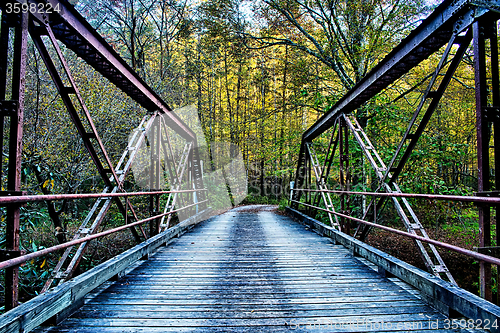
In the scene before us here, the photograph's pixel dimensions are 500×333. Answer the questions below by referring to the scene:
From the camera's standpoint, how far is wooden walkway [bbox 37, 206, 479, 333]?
2154 millimetres

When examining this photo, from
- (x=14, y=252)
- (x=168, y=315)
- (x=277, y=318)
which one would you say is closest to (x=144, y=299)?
(x=168, y=315)

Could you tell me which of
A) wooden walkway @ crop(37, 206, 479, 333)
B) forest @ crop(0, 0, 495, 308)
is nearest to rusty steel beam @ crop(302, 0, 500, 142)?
forest @ crop(0, 0, 495, 308)

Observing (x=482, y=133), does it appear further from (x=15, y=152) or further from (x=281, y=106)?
(x=281, y=106)

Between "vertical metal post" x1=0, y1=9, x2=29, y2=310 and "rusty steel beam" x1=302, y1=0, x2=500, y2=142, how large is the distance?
4232mm

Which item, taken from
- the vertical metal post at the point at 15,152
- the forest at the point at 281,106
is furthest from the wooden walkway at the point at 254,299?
the forest at the point at 281,106

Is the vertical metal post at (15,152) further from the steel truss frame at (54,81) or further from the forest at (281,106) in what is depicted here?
the forest at (281,106)

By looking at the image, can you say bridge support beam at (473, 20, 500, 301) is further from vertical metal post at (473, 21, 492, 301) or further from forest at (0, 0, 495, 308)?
forest at (0, 0, 495, 308)

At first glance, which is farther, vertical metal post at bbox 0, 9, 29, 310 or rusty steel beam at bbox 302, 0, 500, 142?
rusty steel beam at bbox 302, 0, 500, 142

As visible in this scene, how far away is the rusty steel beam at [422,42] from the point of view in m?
2.74

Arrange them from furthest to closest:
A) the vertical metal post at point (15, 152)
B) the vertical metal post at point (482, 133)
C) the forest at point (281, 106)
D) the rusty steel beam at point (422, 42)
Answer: the forest at point (281, 106) → the rusty steel beam at point (422, 42) → the vertical metal post at point (482, 133) → the vertical metal post at point (15, 152)

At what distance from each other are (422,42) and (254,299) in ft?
12.3

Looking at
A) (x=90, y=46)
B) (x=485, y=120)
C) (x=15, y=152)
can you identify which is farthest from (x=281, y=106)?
(x=15, y=152)

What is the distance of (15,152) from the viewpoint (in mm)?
2207

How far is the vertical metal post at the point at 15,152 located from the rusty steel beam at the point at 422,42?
423 centimetres
